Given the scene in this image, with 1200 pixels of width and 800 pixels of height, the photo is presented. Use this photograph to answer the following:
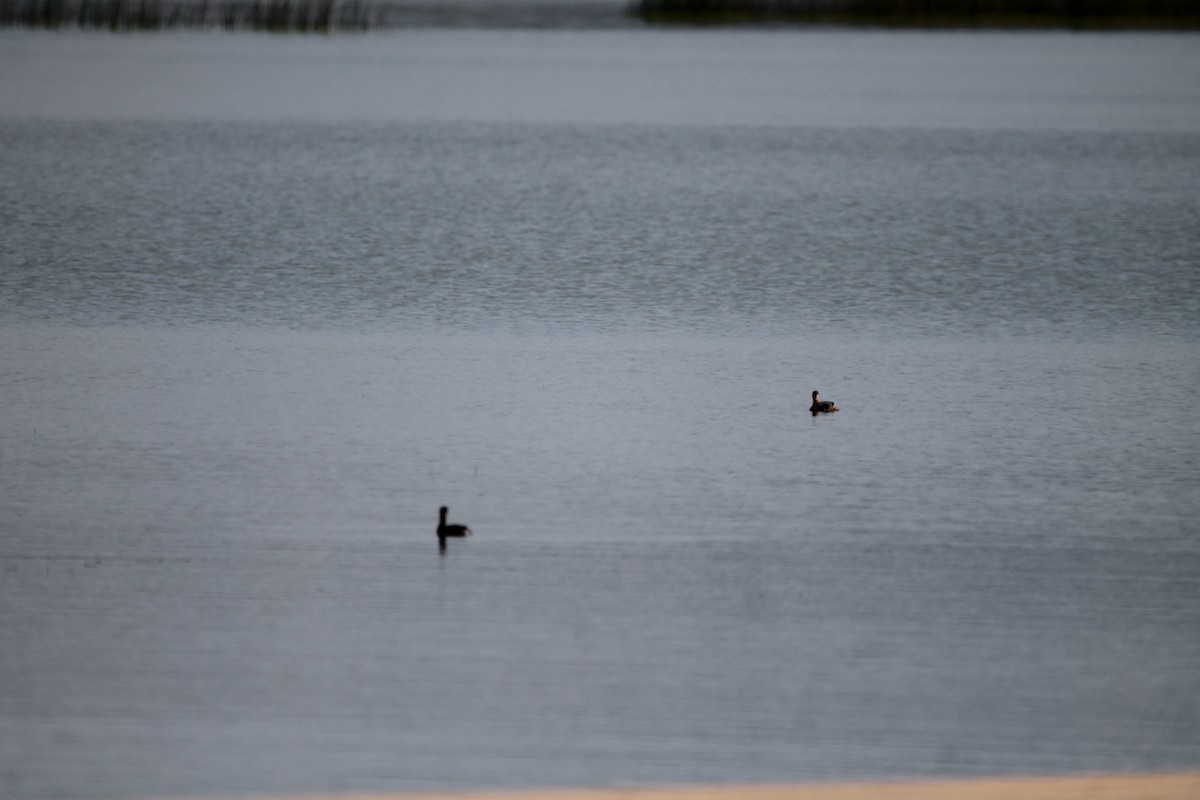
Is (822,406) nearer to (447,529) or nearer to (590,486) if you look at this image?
(590,486)

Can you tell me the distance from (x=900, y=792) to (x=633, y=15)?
53963 millimetres

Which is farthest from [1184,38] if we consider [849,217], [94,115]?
[849,217]

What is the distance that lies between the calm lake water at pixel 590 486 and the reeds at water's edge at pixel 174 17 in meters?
25.1

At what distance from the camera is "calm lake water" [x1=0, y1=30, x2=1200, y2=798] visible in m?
4.32

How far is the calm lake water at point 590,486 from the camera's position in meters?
4.32

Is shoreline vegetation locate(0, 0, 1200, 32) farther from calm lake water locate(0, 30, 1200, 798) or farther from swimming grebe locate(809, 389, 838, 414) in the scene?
swimming grebe locate(809, 389, 838, 414)

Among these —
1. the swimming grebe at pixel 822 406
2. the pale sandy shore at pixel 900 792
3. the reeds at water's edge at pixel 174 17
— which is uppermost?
the reeds at water's edge at pixel 174 17

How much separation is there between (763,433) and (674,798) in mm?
3476

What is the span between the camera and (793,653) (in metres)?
4.79

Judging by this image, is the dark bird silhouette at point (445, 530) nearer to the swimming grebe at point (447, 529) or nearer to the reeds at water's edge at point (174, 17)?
the swimming grebe at point (447, 529)

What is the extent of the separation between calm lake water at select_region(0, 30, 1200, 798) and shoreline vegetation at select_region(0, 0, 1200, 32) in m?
26.2

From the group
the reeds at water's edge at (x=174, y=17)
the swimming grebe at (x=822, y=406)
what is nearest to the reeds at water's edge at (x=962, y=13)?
the reeds at water's edge at (x=174, y=17)

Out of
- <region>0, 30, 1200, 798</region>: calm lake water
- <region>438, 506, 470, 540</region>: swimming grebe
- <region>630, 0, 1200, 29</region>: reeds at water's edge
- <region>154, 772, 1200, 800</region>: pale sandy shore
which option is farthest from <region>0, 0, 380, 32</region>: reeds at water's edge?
<region>154, 772, 1200, 800</region>: pale sandy shore

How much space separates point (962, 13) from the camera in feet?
135
